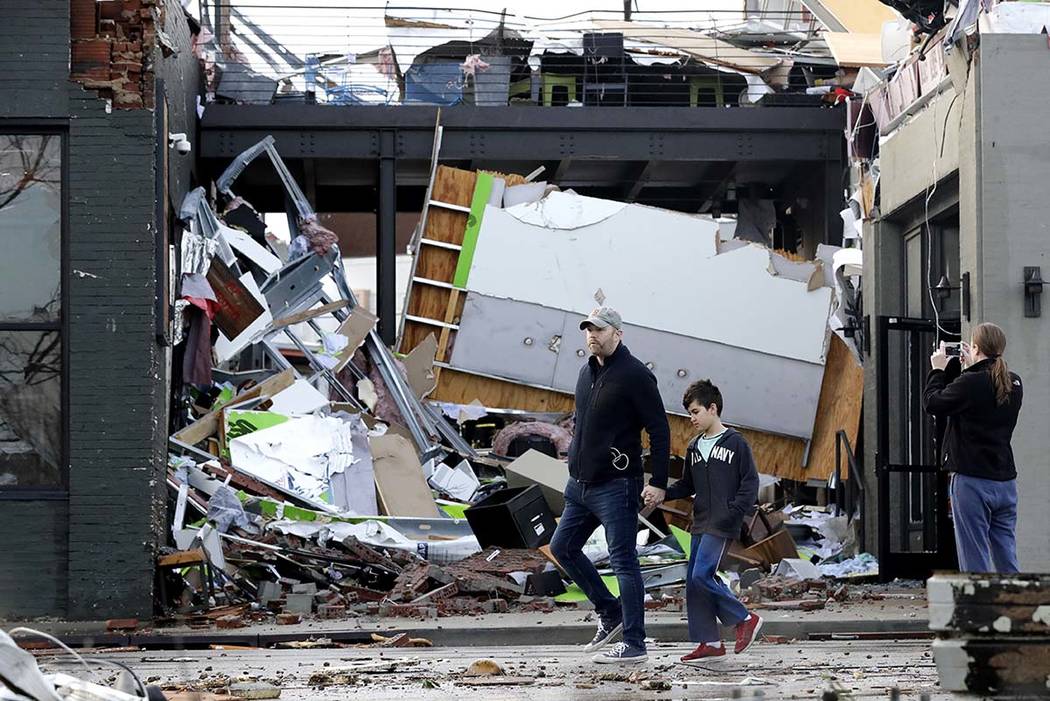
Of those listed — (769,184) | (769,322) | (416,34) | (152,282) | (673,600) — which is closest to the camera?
(152,282)

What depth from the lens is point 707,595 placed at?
8.91 m

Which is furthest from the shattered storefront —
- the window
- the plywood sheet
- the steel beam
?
the plywood sheet

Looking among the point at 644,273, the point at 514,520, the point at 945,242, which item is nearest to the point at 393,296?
the point at 644,273

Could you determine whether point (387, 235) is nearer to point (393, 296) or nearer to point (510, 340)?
point (393, 296)

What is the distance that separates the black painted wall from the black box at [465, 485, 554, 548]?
126 inches

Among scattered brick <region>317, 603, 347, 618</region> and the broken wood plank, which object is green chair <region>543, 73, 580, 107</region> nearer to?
scattered brick <region>317, 603, 347, 618</region>

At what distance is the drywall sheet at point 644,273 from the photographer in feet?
65.6

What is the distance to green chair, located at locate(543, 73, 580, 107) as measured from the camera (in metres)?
22.5

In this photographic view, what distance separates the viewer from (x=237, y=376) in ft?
57.1

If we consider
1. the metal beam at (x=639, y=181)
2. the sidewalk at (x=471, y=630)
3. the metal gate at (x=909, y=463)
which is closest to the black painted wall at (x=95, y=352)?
the sidewalk at (x=471, y=630)

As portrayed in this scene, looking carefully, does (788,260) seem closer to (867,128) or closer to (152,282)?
(867,128)

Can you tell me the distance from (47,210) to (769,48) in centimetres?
1415

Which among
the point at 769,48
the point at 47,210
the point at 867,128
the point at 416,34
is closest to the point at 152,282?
the point at 47,210

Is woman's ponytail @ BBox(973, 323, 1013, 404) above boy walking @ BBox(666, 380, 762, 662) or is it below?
above
